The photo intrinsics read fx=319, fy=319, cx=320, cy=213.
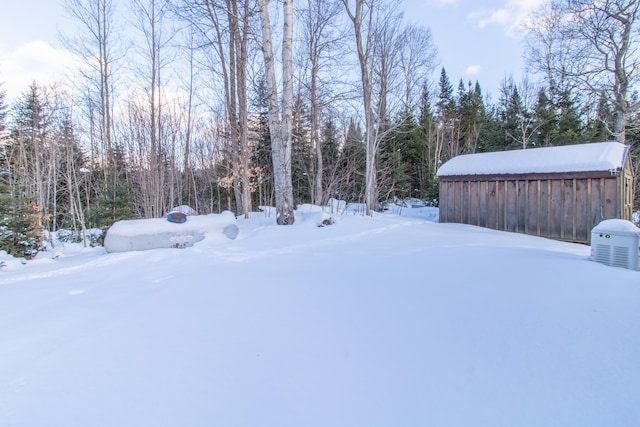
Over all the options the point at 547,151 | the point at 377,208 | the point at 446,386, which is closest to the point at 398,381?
the point at 446,386

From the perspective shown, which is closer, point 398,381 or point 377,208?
point 398,381

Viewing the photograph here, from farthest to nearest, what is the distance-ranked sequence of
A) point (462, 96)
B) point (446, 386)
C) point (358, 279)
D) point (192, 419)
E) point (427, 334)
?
1. point (462, 96)
2. point (358, 279)
3. point (427, 334)
4. point (446, 386)
5. point (192, 419)

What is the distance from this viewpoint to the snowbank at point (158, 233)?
15.5 feet

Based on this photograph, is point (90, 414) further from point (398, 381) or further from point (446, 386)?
point (446, 386)

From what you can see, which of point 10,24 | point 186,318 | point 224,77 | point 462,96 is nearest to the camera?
point 186,318

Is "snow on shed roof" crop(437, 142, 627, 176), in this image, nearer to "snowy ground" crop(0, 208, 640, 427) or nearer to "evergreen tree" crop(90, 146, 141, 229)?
"snowy ground" crop(0, 208, 640, 427)

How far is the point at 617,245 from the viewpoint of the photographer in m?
3.43

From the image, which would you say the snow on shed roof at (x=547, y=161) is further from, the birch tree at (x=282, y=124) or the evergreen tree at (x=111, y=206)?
the evergreen tree at (x=111, y=206)

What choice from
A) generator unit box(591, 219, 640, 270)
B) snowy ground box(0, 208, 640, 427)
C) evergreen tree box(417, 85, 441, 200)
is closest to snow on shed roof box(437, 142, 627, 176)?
generator unit box(591, 219, 640, 270)

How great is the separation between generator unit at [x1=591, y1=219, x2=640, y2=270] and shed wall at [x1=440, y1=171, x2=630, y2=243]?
13.7ft

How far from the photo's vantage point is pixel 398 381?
1.58m

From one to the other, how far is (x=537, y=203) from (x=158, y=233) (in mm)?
8217

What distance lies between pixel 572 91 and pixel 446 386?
16.2 meters

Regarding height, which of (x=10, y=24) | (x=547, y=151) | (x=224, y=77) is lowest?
(x=547, y=151)
